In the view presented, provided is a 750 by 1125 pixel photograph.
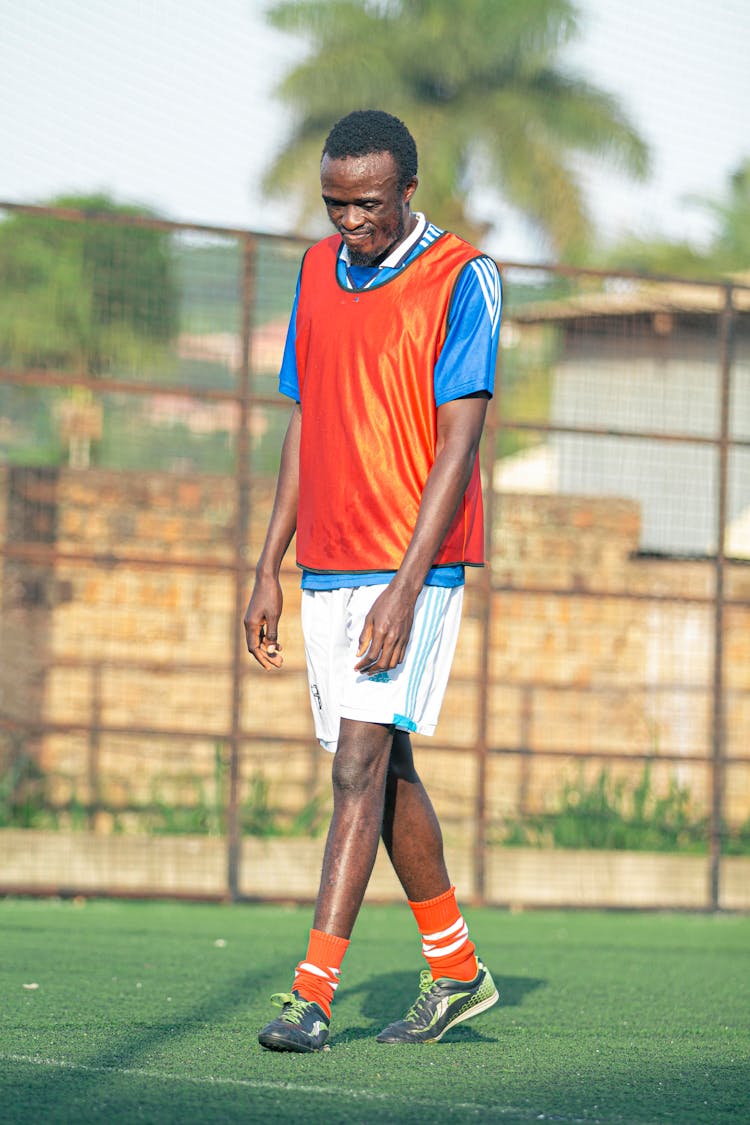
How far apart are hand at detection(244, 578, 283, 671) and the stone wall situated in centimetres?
572

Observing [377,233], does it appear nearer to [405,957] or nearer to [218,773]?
[405,957]

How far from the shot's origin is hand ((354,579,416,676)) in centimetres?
379

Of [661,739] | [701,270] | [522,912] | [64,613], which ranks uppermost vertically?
[701,270]

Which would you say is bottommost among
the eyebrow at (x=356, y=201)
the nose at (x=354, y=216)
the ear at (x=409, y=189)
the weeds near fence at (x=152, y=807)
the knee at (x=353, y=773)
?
the weeds near fence at (x=152, y=807)

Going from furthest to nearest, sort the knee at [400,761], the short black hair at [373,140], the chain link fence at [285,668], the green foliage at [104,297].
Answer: the green foliage at [104,297] → the chain link fence at [285,668] → the knee at [400,761] → the short black hair at [373,140]

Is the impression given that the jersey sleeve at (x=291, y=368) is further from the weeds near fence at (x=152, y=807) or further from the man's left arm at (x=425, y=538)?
the weeds near fence at (x=152, y=807)

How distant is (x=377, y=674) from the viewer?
3.90 m

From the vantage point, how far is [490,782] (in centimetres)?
1070

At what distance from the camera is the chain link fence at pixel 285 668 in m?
8.82

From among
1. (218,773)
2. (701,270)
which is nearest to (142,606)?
(218,773)

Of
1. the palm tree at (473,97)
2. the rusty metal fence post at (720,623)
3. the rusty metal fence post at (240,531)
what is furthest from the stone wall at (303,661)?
the palm tree at (473,97)

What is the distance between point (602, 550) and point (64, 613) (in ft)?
11.8

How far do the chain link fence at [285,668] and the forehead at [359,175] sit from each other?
4.39 m

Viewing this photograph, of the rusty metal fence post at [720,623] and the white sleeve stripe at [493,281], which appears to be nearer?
the white sleeve stripe at [493,281]
